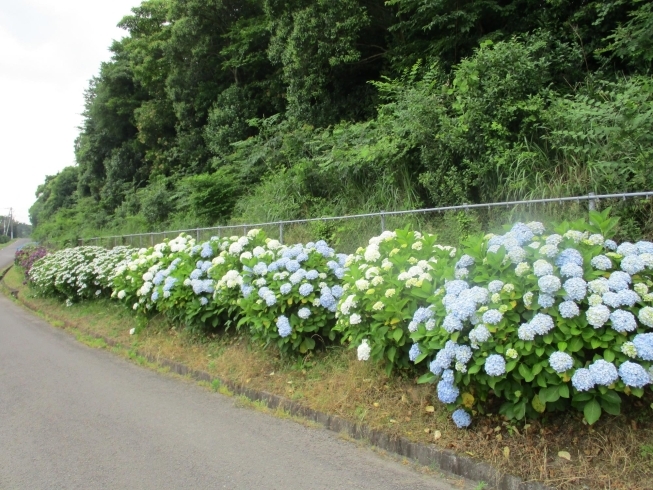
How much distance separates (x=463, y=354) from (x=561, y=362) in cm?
65

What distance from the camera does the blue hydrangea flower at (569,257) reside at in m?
3.55

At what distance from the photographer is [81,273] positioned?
539 inches

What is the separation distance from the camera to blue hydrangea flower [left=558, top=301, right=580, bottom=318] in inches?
129

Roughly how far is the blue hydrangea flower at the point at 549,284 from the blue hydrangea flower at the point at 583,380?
21.2 inches

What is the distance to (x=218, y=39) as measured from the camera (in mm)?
Result: 19453

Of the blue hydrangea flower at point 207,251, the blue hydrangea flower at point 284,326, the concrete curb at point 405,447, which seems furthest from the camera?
the blue hydrangea flower at point 207,251

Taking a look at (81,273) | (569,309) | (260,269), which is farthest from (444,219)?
(81,273)

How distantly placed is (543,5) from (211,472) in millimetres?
11339

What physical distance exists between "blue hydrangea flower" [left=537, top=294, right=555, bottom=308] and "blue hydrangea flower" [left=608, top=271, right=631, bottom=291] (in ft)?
1.32

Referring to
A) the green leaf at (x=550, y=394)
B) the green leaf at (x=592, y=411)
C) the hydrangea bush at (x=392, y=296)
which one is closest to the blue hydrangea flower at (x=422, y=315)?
the hydrangea bush at (x=392, y=296)

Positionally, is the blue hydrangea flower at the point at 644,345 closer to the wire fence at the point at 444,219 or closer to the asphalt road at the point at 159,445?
the asphalt road at the point at 159,445

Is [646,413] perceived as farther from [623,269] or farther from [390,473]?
[390,473]

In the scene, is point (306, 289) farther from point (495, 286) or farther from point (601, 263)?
point (601, 263)

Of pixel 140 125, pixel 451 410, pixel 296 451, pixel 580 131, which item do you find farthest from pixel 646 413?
pixel 140 125
